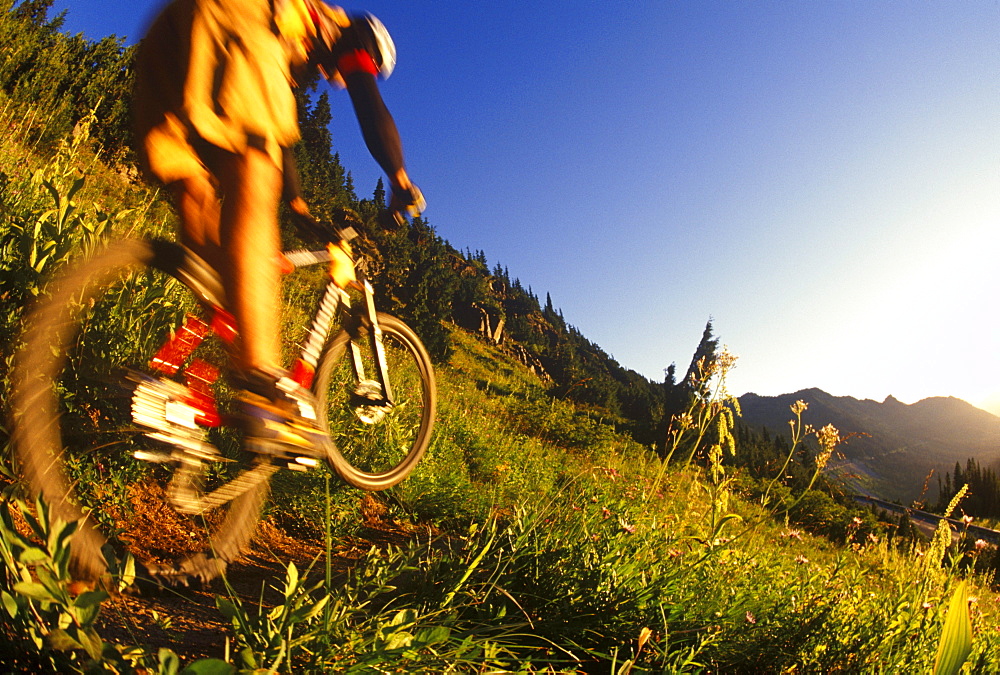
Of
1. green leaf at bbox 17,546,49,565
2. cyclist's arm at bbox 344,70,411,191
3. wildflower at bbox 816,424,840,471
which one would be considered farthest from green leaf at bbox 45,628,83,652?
wildflower at bbox 816,424,840,471

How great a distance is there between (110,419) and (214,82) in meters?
1.37

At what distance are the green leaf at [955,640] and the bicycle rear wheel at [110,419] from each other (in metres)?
1.68

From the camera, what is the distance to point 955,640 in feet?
1.95

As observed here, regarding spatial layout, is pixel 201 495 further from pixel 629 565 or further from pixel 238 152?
Answer: pixel 629 565

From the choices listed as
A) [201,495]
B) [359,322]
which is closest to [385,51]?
[359,322]

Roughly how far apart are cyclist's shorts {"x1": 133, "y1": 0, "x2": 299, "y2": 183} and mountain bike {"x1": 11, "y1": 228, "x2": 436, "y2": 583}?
374mm

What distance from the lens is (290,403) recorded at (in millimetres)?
1704

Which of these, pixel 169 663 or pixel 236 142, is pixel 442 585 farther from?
pixel 236 142

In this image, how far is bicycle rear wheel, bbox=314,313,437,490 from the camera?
228 centimetres

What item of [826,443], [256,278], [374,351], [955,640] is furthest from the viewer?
[374,351]

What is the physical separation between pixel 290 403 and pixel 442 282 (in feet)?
160

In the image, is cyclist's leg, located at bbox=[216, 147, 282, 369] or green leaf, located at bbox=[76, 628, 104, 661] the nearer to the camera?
green leaf, located at bbox=[76, 628, 104, 661]

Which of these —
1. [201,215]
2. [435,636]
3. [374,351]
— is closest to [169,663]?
[435,636]

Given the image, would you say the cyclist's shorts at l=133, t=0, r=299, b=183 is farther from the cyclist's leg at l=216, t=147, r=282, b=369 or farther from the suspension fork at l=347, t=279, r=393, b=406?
the suspension fork at l=347, t=279, r=393, b=406
